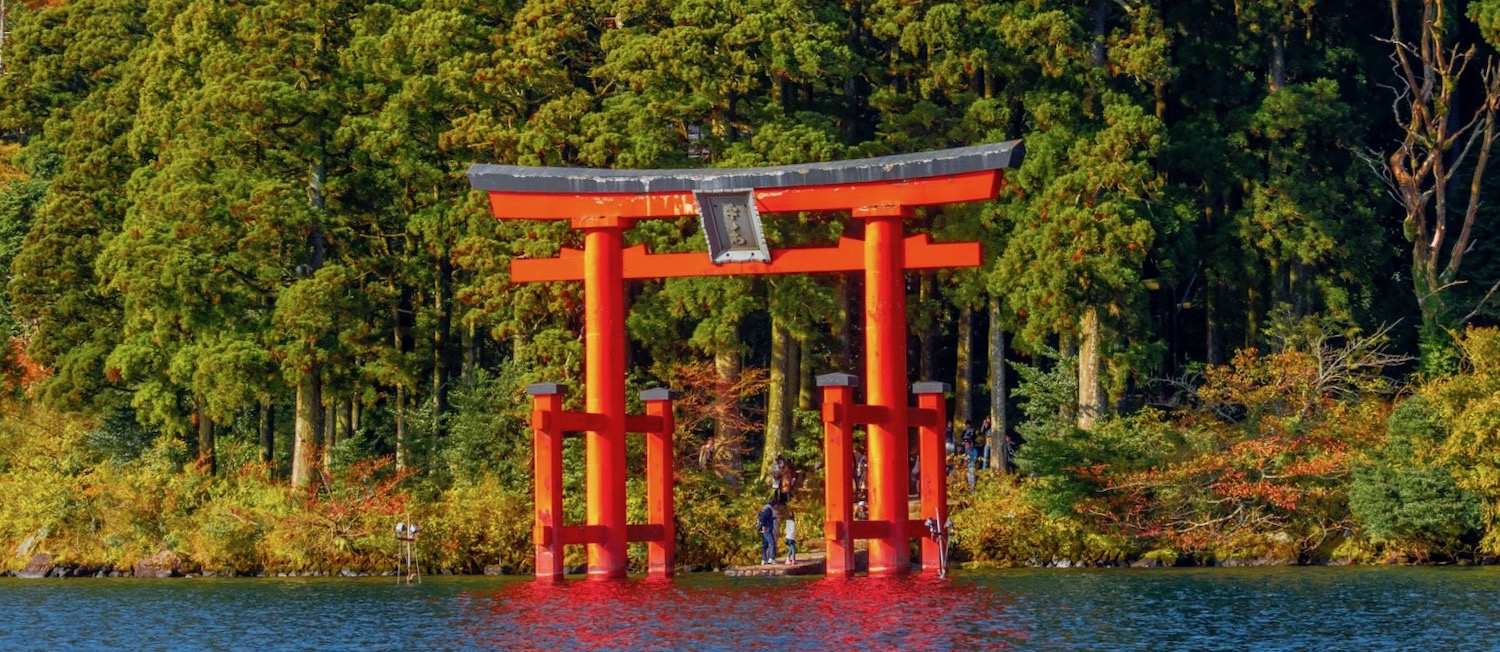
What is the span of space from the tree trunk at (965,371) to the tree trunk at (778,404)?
10.0ft

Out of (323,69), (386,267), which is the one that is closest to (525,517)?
(386,267)

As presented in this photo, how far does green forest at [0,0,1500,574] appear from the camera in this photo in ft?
136

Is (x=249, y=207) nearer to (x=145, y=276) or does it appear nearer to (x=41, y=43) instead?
(x=145, y=276)

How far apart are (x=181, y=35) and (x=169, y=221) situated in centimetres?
367

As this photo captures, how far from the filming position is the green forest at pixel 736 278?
1628 inches

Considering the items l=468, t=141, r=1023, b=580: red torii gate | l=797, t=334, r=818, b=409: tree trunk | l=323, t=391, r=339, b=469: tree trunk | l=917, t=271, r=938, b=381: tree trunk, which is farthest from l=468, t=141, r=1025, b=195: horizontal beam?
l=323, t=391, r=339, b=469: tree trunk

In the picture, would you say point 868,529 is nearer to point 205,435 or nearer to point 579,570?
point 579,570

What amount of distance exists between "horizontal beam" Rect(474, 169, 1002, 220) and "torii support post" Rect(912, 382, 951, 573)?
286cm

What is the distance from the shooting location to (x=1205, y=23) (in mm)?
45969

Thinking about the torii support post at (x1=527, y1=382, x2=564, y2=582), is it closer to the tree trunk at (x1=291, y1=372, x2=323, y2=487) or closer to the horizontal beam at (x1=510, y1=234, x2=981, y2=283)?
the horizontal beam at (x1=510, y1=234, x2=981, y2=283)

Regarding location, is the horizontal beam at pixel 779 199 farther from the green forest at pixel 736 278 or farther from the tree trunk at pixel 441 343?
the tree trunk at pixel 441 343

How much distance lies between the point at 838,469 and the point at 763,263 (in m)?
3.85

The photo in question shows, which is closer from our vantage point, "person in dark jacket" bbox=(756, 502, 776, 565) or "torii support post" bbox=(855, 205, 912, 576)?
"torii support post" bbox=(855, 205, 912, 576)

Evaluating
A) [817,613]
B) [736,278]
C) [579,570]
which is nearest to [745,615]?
[817,613]
